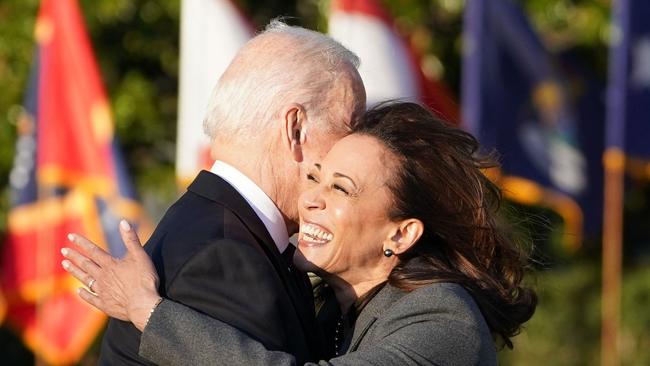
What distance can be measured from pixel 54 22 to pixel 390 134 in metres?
6.11

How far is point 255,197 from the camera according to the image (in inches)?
145

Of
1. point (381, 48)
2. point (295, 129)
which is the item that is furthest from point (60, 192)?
point (295, 129)

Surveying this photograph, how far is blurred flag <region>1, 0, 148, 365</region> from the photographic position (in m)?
9.20

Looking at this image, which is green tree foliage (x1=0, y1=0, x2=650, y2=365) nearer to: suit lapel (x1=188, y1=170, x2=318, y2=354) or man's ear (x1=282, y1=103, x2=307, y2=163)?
man's ear (x1=282, y1=103, x2=307, y2=163)

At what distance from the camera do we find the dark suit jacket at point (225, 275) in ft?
11.1

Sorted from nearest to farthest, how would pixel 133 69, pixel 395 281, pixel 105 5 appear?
pixel 395 281 → pixel 105 5 → pixel 133 69

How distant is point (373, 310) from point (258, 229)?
1.18 feet

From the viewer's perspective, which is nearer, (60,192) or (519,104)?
(60,192)

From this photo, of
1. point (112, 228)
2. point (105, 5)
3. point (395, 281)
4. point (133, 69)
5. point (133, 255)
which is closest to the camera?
point (133, 255)

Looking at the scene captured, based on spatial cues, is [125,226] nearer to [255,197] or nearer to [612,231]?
[255,197]

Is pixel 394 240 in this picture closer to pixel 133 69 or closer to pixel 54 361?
pixel 54 361

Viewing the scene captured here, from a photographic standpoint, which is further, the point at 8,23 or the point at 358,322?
the point at 8,23

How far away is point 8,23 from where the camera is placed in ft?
35.5

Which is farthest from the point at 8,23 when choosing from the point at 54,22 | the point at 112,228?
the point at 112,228
